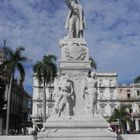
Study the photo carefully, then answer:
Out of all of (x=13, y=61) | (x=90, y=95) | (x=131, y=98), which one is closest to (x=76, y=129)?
(x=90, y=95)

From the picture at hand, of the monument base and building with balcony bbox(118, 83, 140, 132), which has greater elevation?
Result: building with balcony bbox(118, 83, 140, 132)

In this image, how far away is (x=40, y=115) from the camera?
274 feet

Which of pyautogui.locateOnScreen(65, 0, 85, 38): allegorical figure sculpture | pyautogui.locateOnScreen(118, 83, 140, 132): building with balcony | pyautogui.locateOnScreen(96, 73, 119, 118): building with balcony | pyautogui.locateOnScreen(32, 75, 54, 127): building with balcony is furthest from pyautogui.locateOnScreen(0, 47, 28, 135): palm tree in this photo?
pyautogui.locateOnScreen(118, 83, 140, 132): building with balcony

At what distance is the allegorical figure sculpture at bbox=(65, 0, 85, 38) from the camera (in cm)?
1892

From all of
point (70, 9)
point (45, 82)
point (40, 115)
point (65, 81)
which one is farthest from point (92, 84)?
point (40, 115)

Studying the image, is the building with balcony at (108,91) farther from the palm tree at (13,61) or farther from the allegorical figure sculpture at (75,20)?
the allegorical figure sculpture at (75,20)

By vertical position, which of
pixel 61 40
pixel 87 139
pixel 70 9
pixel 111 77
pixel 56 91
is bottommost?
pixel 87 139

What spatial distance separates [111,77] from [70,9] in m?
70.9

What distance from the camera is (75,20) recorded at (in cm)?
1914

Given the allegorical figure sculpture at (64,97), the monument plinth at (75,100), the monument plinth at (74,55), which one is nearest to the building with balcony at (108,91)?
the monument plinth at (74,55)

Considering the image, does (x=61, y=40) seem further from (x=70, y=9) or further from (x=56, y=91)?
(x=56, y=91)

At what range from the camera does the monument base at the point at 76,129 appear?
15.1 metres

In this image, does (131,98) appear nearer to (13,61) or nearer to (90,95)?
(13,61)

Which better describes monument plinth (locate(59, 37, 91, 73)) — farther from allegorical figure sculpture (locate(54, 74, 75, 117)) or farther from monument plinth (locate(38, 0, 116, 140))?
allegorical figure sculpture (locate(54, 74, 75, 117))
